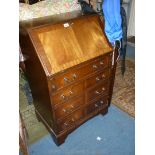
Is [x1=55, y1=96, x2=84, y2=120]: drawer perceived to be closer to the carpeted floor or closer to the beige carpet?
the carpeted floor

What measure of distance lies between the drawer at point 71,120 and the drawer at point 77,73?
18.8 inches

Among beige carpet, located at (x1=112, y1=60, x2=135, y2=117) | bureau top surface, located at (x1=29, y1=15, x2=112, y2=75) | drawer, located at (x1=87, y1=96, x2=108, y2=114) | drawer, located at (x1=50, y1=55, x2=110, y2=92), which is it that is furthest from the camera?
beige carpet, located at (x1=112, y1=60, x2=135, y2=117)

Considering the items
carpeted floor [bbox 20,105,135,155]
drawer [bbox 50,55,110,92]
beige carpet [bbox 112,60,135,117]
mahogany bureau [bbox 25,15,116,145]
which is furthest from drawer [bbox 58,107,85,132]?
beige carpet [bbox 112,60,135,117]

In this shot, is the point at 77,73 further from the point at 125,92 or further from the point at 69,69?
the point at 125,92

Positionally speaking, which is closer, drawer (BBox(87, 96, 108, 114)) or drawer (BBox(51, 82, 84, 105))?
drawer (BBox(51, 82, 84, 105))

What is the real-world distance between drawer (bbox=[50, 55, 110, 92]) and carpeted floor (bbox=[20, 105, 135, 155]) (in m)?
0.85

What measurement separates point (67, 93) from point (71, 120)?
0.43m

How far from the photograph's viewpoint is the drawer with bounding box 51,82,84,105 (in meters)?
1.83

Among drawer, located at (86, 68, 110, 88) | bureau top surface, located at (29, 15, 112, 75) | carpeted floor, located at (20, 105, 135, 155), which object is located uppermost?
bureau top surface, located at (29, 15, 112, 75)

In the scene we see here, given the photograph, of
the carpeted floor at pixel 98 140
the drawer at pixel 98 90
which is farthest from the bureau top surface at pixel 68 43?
the carpeted floor at pixel 98 140

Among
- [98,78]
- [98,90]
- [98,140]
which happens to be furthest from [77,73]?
[98,140]

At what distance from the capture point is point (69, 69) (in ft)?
5.79

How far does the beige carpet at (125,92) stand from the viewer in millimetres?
2779
